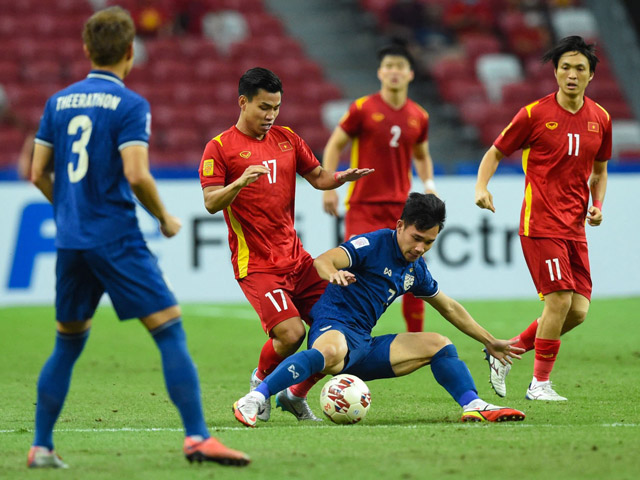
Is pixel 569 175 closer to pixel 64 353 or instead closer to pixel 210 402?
pixel 210 402

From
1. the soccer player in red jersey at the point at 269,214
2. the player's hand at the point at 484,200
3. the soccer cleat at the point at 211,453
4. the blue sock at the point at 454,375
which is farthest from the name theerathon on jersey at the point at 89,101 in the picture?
the player's hand at the point at 484,200

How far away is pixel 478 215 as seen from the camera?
14.4 meters

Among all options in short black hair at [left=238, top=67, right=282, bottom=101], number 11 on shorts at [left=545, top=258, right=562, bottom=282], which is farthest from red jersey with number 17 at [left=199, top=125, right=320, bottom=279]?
number 11 on shorts at [left=545, top=258, right=562, bottom=282]

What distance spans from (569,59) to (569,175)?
2.56ft

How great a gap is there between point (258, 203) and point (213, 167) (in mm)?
369

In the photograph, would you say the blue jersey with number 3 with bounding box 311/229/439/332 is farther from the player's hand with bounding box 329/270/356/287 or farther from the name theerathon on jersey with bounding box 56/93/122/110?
the name theerathon on jersey with bounding box 56/93/122/110

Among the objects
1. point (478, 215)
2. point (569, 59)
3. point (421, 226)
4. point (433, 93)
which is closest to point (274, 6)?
point (433, 93)

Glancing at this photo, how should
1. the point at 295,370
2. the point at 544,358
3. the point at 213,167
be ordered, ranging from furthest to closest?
the point at 544,358 → the point at 213,167 → the point at 295,370

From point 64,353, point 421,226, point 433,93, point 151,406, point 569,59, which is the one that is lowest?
point 151,406

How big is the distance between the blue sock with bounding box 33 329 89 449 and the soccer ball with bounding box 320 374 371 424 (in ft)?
5.53

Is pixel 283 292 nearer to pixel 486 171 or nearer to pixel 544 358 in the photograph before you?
pixel 486 171

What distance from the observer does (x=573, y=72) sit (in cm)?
730

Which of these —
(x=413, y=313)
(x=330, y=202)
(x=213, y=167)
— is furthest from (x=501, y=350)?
(x=330, y=202)

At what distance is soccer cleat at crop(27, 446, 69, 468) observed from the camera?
486cm
